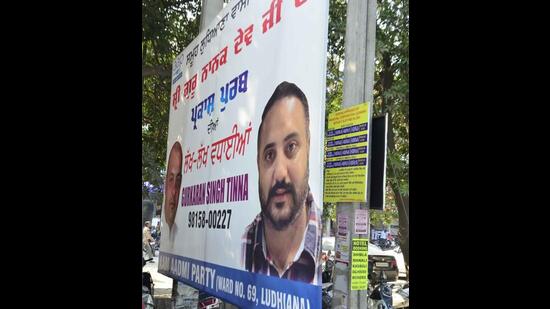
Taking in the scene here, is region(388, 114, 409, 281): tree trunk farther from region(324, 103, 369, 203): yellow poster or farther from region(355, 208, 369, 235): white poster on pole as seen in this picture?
region(324, 103, 369, 203): yellow poster

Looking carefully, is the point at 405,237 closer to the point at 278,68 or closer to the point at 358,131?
the point at 358,131

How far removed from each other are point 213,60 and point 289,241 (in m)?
1.41

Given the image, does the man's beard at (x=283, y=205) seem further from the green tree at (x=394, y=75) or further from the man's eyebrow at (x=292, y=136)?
the green tree at (x=394, y=75)

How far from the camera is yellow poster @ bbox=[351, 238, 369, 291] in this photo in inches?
139

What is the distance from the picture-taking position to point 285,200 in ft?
6.25

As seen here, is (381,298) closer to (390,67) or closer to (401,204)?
(401,204)

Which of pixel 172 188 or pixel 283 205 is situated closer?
pixel 283 205

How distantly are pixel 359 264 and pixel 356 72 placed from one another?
140cm

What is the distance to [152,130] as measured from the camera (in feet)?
24.3

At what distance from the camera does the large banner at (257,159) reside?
178 centimetres

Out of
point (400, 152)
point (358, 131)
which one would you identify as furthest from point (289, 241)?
point (400, 152)

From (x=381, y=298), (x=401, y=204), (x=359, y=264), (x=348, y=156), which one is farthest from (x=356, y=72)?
(x=401, y=204)

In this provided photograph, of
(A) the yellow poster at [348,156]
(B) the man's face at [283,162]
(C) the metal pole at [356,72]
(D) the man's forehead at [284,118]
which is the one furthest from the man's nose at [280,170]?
(C) the metal pole at [356,72]

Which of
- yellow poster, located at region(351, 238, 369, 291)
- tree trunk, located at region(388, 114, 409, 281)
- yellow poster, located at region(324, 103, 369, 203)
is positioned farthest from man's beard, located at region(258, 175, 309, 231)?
tree trunk, located at region(388, 114, 409, 281)
